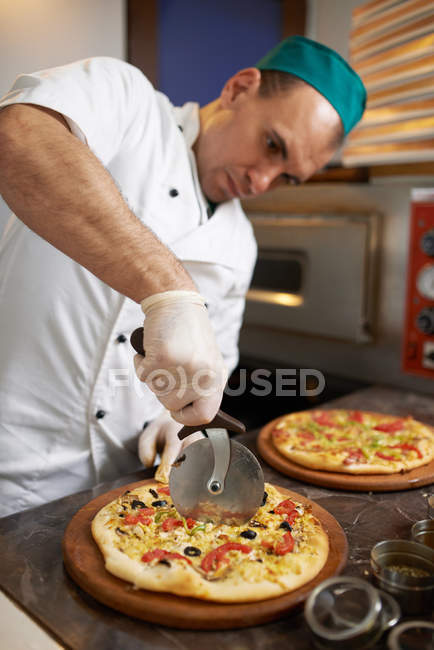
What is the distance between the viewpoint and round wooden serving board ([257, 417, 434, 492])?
145 centimetres

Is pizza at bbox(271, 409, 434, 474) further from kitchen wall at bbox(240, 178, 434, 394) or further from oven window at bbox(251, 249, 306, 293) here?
oven window at bbox(251, 249, 306, 293)

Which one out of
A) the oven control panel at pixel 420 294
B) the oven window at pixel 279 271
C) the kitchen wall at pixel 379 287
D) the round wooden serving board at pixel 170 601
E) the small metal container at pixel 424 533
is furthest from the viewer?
the oven window at pixel 279 271

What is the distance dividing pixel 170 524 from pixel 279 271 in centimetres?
180

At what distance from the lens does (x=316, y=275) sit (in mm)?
2625

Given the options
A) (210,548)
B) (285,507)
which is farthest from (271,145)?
(210,548)

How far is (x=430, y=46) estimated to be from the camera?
1891 millimetres

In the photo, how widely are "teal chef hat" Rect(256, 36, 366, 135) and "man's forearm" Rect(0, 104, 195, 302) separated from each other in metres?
0.82

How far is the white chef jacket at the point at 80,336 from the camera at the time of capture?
157 centimetres

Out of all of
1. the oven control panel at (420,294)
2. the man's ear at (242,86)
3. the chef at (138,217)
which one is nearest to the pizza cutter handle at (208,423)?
the chef at (138,217)

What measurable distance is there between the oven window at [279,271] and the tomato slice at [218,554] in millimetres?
1756

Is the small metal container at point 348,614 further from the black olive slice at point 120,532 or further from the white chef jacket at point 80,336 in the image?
the white chef jacket at point 80,336

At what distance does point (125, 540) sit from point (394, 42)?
185 centimetres

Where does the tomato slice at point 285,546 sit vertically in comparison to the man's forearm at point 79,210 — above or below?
below

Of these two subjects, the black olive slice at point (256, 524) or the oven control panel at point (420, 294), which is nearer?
the black olive slice at point (256, 524)
